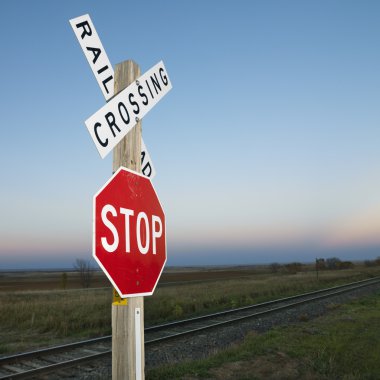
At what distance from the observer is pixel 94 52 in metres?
2.60

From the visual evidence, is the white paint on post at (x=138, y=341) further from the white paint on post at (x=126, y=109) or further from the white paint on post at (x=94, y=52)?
the white paint on post at (x=94, y=52)

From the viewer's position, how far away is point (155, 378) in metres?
6.13

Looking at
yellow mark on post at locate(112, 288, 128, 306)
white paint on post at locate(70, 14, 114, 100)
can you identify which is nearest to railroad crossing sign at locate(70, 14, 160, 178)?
white paint on post at locate(70, 14, 114, 100)

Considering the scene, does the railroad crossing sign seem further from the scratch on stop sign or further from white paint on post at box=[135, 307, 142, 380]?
white paint on post at box=[135, 307, 142, 380]

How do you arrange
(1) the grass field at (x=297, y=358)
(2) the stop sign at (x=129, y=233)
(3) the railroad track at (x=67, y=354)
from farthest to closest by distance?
(3) the railroad track at (x=67, y=354)
(1) the grass field at (x=297, y=358)
(2) the stop sign at (x=129, y=233)

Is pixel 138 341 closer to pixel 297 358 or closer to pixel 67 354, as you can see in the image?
pixel 297 358

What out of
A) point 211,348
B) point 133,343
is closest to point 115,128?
point 133,343

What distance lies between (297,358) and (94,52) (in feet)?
22.8

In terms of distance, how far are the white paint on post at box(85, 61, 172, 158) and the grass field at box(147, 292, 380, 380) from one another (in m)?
5.04

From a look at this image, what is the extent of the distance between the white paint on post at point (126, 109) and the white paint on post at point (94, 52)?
5.8 inches

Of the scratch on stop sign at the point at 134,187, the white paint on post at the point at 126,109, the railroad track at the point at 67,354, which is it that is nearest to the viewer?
the white paint on post at the point at 126,109

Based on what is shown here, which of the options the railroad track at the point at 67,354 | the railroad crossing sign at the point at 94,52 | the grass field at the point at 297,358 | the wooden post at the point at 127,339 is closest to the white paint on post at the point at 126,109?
the railroad crossing sign at the point at 94,52

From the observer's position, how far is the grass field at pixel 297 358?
248 inches

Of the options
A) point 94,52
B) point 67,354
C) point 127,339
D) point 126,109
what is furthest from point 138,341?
point 67,354
